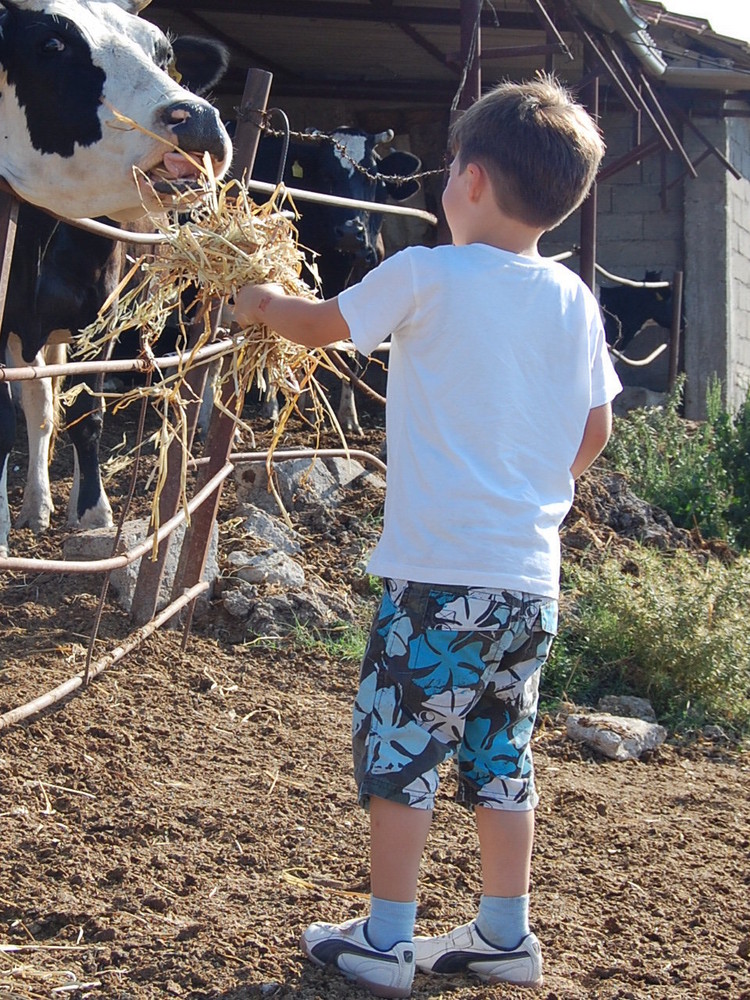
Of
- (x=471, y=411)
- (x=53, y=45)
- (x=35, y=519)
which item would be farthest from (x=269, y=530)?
(x=471, y=411)

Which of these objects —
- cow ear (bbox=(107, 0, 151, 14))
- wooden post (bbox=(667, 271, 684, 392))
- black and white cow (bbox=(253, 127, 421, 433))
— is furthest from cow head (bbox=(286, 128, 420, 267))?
cow ear (bbox=(107, 0, 151, 14))

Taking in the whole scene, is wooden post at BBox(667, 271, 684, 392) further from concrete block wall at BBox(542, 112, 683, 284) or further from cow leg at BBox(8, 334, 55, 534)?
cow leg at BBox(8, 334, 55, 534)

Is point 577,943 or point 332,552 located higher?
point 332,552

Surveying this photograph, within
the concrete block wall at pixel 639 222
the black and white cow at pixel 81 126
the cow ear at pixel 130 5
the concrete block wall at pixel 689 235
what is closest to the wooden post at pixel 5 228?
the black and white cow at pixel 81 126

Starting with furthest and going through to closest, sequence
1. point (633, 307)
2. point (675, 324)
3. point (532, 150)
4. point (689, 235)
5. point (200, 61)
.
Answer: point (633, 307) < point (689, 235) < point (675, 324) < point (200, 61) < point (532, 150)

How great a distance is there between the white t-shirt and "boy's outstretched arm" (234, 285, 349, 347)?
56 mm

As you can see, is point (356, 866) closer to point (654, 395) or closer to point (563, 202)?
point (563, 202)

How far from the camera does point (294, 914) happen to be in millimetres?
2123

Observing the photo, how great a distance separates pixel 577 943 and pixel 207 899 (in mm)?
671

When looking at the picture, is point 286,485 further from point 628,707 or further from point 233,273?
point 233,273

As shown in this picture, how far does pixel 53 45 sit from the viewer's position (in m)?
3.69

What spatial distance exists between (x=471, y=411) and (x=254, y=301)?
0.46 metres

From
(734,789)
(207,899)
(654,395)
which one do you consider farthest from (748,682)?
(654,395)

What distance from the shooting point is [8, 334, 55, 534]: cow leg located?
4707mm
